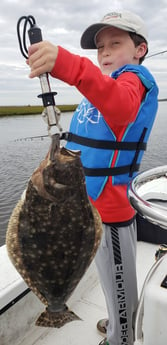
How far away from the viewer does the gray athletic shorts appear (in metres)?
2.54

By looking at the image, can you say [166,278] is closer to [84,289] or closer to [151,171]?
[151,171]

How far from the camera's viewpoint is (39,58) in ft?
4.84

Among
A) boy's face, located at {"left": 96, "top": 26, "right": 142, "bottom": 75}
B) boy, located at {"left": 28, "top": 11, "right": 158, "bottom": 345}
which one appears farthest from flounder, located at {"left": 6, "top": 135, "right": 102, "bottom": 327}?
boy's face, located at {"left": 96, "top": 26, "right": 142, "bottom": 75}

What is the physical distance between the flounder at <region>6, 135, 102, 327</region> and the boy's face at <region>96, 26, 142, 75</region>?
3.83 feet

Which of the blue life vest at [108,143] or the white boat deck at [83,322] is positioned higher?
the blue life vest at [108,143]

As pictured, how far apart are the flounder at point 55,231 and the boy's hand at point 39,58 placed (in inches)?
13.8

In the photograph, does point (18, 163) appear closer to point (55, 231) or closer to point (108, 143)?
point (108, 143)

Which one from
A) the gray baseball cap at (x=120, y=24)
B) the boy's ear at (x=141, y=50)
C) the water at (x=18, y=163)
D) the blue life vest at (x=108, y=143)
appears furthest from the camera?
the water at (x=18, y=163)

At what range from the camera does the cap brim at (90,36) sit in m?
2.37

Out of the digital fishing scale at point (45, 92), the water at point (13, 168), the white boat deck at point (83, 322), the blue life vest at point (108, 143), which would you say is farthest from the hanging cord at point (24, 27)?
Result: the water at point (13, 168)

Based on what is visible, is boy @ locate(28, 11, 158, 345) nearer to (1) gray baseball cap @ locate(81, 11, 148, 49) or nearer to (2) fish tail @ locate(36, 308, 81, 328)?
(1) gray baseball cap @ locate(81, 11, 148, 49)

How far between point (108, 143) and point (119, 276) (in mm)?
1010

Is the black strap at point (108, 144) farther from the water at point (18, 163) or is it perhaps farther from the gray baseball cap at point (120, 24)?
the water at point (18, 163)

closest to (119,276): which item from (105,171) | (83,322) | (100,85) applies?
(105,171)
